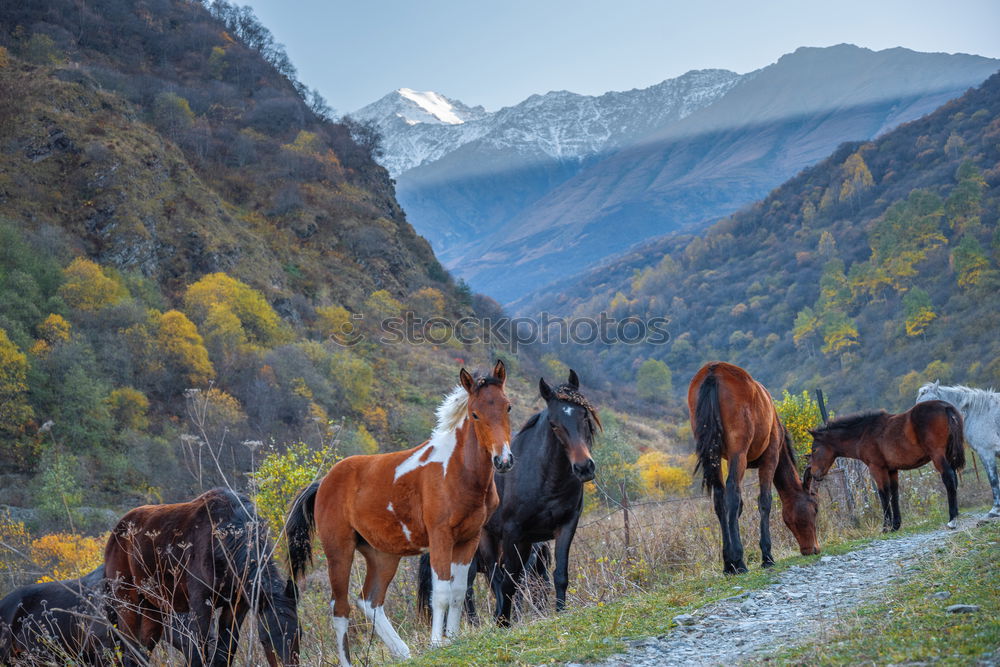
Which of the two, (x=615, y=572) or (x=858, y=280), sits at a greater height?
(x=858, y=280)

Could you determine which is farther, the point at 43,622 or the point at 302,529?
the point at 43,622

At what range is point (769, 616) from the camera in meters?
4.84

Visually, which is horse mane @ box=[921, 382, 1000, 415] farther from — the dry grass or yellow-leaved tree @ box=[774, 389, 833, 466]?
yellow-leaved tree @ box=[774, 389, 833, 466]

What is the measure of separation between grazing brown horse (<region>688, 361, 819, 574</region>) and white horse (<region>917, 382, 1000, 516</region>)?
20.5 ft

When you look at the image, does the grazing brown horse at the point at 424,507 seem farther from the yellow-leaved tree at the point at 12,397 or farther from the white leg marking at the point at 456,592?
the yellow-leaved tree at the point at 12,397

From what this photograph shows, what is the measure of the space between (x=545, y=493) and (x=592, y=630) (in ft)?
7.20

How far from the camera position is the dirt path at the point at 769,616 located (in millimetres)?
4156

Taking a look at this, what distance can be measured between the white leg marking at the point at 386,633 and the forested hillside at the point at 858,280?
174 ft

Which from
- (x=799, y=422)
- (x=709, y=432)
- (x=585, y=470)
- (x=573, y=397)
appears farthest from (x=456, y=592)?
(x=799, y=422)

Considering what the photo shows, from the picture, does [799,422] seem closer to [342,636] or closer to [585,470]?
[585,470]

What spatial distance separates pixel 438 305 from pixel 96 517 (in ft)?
166

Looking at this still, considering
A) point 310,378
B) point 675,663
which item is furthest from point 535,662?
point 310,378

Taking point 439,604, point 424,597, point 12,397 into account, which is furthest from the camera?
point 12,397

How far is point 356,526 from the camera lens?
20.1 ft
